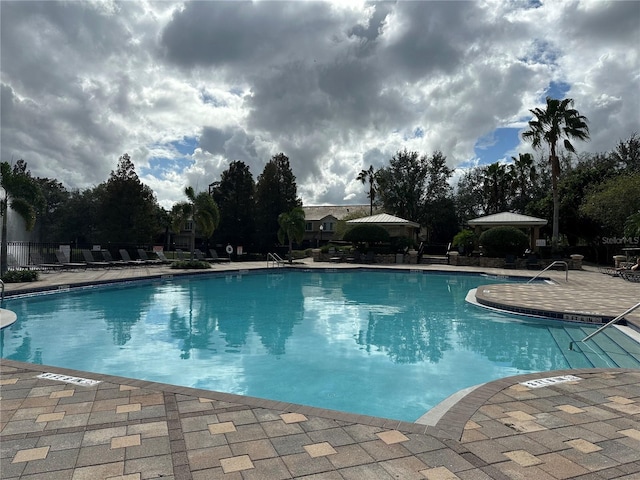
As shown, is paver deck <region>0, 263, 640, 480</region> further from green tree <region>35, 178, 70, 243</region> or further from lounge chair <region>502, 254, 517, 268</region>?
green tree <region>35, 178, 70, 243</region>

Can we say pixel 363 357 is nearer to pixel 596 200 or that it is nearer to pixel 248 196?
pixel 596 200

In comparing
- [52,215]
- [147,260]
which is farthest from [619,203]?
[52,215]

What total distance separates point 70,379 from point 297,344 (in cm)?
432

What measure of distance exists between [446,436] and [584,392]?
217cm

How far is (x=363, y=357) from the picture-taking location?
7.60m

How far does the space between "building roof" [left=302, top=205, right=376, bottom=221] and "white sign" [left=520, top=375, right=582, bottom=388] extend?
4287 centimetres

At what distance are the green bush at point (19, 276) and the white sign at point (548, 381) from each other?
16.2 meters

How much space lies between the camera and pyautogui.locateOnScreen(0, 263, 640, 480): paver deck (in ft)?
9.86

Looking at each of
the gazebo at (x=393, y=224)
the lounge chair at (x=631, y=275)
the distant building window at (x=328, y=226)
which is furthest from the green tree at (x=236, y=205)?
the lounge chair at (x=631, y=275)

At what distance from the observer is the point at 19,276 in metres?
15.0

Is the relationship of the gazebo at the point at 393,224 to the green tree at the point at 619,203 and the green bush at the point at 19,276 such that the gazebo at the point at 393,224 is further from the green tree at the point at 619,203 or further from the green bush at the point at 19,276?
the green bush at the point at 19,276

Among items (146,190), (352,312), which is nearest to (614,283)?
(352,312)

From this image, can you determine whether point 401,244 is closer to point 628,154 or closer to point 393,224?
point 393,224

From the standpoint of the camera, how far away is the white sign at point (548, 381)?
491cm
